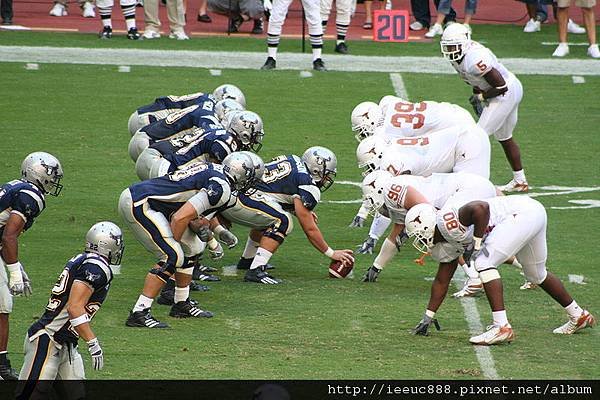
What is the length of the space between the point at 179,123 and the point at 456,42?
2720 mm

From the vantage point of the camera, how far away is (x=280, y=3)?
57.9ft

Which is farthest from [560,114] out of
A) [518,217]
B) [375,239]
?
[518,217]

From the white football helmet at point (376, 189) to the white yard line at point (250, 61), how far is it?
891 cm

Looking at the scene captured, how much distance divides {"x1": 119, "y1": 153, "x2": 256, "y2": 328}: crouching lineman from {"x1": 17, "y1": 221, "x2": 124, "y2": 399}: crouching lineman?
1.46m

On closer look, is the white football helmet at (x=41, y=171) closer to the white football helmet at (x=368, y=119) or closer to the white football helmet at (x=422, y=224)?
the white football helmet at (x=422, y=224)

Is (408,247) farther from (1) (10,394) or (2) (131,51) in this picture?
(2) (131,51)

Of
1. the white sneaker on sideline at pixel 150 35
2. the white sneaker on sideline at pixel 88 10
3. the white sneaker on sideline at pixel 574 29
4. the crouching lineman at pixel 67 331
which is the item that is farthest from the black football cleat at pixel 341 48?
the crouching lineman at pixel 67 331

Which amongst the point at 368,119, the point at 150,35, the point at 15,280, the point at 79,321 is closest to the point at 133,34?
the point at 150,35

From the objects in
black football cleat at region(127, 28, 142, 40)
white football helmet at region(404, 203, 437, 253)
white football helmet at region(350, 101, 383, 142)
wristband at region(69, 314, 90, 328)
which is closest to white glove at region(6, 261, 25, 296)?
wristband at region(69, 314, 90, 328)

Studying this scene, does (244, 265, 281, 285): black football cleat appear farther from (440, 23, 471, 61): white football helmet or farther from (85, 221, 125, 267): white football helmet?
(440, 23, 471, 61): white football helmet

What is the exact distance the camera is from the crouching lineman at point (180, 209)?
29.8 ft

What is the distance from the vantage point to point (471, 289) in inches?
389

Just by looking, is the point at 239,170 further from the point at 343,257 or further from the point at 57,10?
the point at 57,10

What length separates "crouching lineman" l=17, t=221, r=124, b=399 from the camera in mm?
7359
